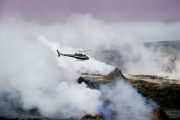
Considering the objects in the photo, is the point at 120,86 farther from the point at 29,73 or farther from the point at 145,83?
the point at 145,83

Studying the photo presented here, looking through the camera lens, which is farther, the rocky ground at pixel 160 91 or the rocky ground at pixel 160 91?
the rocky ground at pixel 160 91

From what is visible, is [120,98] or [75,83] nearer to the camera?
[120,98]

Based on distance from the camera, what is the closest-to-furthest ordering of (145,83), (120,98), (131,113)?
1. (131,113)
2. (120,98)
3. (145,83)

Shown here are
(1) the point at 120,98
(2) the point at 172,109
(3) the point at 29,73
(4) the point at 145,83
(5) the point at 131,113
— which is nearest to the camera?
(5) the point at 131,113

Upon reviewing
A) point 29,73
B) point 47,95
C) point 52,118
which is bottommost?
point 52,118

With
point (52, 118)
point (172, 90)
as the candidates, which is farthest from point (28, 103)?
point (172, 90)

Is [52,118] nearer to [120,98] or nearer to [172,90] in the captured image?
[120,98]

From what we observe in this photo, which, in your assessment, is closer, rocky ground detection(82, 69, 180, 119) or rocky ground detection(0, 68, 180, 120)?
rocky ground detection(0, 68, 180, 120)

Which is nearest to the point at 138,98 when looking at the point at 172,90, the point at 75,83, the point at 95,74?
the point at 75,83

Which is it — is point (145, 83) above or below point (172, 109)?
above
